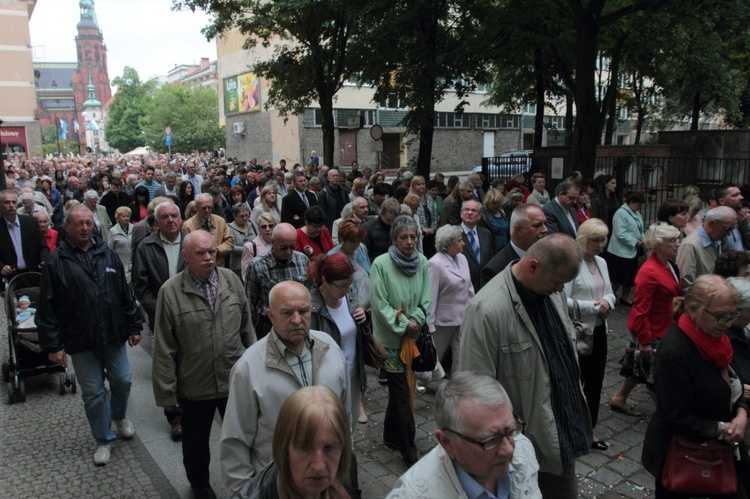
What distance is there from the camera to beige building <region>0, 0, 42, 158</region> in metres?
47.9

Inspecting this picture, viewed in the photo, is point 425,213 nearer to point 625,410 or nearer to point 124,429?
point 625,410

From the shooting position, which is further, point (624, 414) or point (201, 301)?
point (624, 414)

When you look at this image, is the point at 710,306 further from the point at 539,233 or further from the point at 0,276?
the point at 0,276

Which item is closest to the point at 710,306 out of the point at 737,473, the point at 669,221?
the point at 737,473

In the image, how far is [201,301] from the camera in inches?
158

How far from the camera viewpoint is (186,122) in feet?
235

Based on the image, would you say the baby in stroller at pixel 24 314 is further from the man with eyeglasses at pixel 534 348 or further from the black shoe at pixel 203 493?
the man with eyeglasses at pixel 534 348

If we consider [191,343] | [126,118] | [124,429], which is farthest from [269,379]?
[126,118]

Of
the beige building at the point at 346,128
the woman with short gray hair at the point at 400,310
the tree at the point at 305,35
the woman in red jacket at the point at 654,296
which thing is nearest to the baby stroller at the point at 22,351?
the woman with short gray hair at the point at 400,310

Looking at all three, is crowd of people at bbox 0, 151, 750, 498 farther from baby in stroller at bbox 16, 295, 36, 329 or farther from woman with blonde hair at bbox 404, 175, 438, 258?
woman with blonde hair at bbox 404, 175, 438, 258

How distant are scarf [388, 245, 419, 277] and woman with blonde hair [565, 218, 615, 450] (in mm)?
1251

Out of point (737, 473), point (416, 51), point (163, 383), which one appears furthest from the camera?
point (416, 51)

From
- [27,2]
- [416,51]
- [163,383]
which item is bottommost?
[163,383]

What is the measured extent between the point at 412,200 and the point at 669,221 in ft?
11.2
